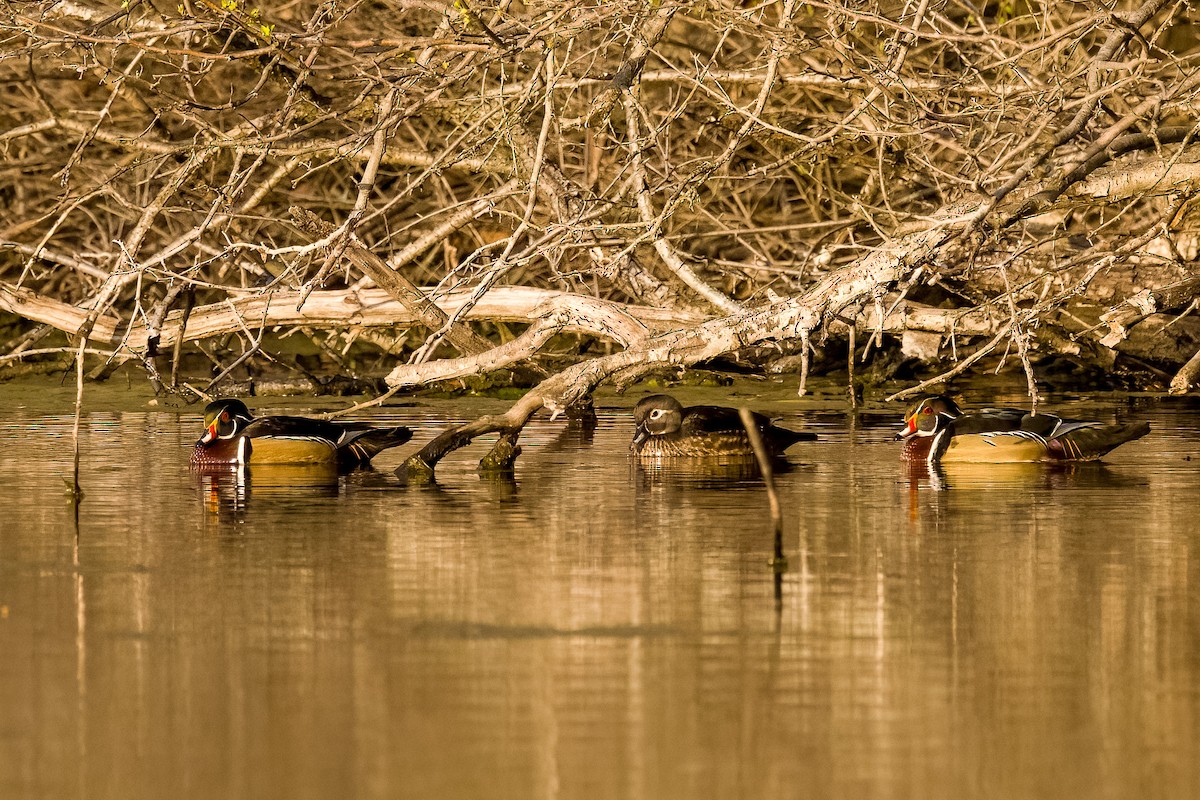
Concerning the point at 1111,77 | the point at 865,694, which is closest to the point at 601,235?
the point at 1111,77

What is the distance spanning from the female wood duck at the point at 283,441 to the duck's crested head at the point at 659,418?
144cm

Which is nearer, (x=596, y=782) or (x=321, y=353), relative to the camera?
(x=596, y=782)

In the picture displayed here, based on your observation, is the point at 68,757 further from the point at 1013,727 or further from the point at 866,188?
the point at 866,188

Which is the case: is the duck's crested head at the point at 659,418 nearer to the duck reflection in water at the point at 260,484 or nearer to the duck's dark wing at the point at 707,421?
the duck's dark wing at the point at 707,421

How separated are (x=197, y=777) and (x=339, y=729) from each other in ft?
1.67

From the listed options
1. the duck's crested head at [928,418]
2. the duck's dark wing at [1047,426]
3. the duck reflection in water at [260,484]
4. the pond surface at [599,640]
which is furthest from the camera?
the duck's crested head at [928,418]

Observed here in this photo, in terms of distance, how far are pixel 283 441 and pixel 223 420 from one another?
372 millimetres

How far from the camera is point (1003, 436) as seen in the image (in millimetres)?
11305

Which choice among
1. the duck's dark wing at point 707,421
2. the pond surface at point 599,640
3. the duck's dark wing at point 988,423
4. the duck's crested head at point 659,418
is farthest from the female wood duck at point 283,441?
the duck's dark wing at point 988,423

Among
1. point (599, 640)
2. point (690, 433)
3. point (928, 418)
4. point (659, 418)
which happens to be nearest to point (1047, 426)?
point (928, 418)

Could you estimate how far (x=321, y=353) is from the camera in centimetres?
1767

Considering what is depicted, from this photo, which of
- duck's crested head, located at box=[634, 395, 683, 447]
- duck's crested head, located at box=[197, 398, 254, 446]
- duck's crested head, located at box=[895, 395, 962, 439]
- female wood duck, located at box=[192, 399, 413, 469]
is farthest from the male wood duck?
duck's crested head, located at box=[197, 398, 254, 446]

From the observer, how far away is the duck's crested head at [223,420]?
11320 millimetres

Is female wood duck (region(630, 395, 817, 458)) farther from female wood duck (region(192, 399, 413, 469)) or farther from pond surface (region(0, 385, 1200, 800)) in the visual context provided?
female wood duck (region(192, 399, 413, 469))
